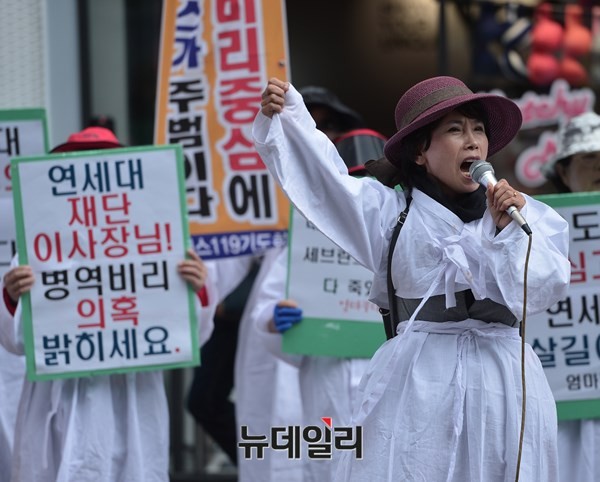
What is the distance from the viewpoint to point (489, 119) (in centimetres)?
407

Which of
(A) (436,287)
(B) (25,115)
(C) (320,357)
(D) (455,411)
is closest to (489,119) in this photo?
(A) (436,287)

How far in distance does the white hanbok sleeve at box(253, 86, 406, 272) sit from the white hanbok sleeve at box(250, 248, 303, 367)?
6.63 ft

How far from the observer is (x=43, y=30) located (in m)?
7.73

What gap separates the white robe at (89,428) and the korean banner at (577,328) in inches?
58.7

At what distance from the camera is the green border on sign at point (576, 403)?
492cm

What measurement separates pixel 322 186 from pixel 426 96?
43cm

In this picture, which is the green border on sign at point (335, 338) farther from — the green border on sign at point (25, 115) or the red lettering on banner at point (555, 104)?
the red lettering on banner at point (555, 104)

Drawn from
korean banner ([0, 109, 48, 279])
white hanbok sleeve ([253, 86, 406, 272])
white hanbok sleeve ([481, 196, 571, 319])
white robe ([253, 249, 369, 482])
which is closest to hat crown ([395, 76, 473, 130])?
white hanbok sleeve ([253, 86, 406, 272])

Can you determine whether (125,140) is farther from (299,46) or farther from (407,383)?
(407,383)

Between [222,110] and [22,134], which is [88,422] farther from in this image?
[222,110]

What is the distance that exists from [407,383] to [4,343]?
218 cm

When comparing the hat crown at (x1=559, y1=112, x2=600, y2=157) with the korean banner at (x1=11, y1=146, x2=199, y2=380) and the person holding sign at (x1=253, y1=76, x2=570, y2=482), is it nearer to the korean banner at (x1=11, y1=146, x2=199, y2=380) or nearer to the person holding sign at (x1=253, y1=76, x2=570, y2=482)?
the person holding sign at (x1=253, y1=76, x2=570, y2=482)

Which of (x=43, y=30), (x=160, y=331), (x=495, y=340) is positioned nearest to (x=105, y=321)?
(x=160, y=331)

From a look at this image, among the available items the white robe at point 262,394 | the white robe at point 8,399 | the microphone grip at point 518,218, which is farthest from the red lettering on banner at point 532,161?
the microphone grip at point 518,218
